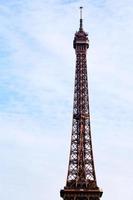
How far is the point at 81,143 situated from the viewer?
142625mm

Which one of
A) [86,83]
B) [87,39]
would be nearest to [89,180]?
[86,83]

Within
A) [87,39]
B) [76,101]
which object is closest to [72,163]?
[76,101]

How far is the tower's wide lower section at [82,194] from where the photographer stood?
13462cm

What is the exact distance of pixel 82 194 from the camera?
135125 mm

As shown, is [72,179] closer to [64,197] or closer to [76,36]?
[64,197]

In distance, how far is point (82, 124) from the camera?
145 m

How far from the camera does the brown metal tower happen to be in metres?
135

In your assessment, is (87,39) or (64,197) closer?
(64,197)

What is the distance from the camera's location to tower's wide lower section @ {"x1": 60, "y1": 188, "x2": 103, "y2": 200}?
5300 inches

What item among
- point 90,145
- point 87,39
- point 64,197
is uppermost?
point 87,39

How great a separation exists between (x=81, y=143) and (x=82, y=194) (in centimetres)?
1271

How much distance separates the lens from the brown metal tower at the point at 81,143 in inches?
5325

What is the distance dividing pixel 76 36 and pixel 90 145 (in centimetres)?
2621

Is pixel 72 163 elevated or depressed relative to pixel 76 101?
depressed
